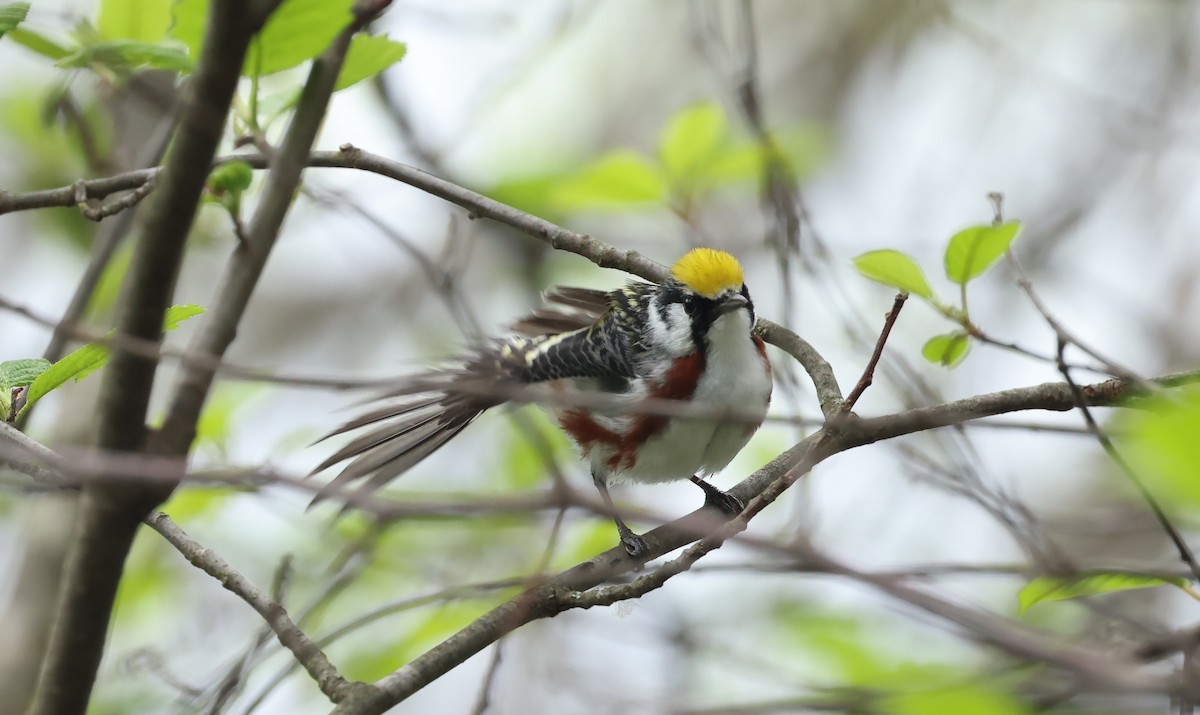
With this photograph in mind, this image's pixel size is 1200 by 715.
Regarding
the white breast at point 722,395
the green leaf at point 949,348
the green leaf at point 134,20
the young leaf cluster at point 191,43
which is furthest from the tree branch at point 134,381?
the white breast at point 722,395

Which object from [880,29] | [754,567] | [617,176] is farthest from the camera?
[880,29]

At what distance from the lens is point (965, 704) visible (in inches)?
48.2

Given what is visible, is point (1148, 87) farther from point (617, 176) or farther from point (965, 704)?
point (965, 704)

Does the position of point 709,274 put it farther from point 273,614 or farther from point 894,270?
point 273,614

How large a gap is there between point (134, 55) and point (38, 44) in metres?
0.43

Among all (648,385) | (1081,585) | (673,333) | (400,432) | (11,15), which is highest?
(673,333)

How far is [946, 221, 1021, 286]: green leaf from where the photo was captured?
1.83m

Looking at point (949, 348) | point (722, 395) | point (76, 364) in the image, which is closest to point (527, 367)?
point (722, 395)

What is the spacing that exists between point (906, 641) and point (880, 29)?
490cm

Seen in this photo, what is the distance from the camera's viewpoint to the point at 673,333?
A: 2.96 meters

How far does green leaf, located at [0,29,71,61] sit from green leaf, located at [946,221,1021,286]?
5.42 feet

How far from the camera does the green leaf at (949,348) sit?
211 centimetres

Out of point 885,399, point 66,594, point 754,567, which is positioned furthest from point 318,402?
point 754,567

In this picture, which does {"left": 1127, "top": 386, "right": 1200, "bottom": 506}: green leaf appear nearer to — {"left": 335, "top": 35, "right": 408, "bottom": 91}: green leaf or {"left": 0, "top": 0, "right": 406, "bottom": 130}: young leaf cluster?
{"left": 0, "top": 0, "right": 406, "bottom": 130}: young leaf cluster
